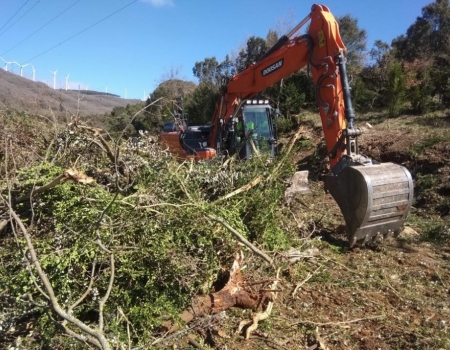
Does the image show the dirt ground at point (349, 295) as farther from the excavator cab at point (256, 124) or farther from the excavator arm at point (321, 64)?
the excavator cab at point (256, 124)

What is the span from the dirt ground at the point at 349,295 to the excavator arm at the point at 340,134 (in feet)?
1.31

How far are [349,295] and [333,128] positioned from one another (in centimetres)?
231

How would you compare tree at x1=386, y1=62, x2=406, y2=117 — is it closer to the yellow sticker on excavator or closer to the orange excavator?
the orange excavator

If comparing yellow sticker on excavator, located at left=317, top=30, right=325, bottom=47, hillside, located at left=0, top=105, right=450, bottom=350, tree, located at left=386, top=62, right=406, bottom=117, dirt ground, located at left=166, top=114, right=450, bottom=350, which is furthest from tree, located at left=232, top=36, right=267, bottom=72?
hillside, located at left=0, top=105, right=450, bottom=350

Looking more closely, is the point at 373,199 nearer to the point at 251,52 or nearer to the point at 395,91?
the point at 395,91

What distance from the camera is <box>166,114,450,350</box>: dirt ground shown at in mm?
3305

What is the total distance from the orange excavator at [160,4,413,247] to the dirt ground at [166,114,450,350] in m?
0.39

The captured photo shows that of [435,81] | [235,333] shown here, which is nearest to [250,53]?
[435,81]

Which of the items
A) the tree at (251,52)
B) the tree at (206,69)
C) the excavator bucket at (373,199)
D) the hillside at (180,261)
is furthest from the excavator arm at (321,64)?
the tree at (206,69)

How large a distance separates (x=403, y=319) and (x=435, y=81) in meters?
11.0

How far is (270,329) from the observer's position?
11.3ft

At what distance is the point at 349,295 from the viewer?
4051 millimetres

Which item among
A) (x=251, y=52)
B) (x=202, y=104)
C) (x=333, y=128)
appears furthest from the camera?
(x=251, y=52)

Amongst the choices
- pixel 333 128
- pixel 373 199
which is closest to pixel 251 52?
pixel 333 128
